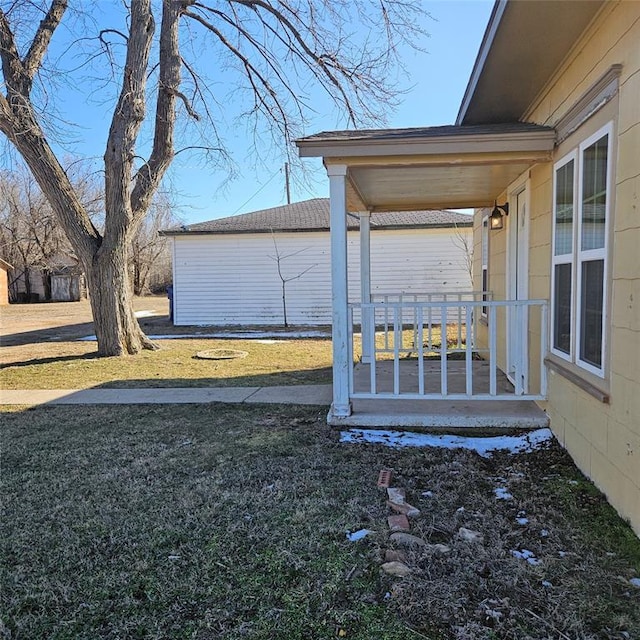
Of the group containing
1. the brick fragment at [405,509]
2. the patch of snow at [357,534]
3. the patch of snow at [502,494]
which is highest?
the brick fragment at [405,509]

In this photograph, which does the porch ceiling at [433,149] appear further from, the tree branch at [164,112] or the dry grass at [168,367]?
the tree branch at [164,112]

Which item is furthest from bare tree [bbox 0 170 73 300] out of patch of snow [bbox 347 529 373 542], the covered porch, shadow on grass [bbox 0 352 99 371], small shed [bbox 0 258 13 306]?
patch of snow [bbox 347 529 373 542]

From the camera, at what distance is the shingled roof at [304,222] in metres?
13.4

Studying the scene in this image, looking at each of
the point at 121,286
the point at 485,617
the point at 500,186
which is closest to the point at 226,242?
the point at 121,286

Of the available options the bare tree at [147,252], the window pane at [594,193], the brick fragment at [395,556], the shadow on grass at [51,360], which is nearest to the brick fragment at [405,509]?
the brick fragment at [395,556]

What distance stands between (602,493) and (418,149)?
2.72m

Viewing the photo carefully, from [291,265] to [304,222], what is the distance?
1.32 meters

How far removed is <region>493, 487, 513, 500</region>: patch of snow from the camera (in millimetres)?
2914

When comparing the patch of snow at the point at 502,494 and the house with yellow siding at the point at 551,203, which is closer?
the house with yellow siding at the point at 551,203

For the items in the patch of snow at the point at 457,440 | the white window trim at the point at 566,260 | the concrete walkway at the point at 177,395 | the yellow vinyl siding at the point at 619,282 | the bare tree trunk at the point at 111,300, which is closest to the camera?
the yellow vinyl siding at the point at 619,282

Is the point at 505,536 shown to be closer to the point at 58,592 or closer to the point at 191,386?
the point at 58,592

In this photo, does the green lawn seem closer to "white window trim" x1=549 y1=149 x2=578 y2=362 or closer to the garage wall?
"white window trim" x1=549 y1=149 x2=578 y2=362

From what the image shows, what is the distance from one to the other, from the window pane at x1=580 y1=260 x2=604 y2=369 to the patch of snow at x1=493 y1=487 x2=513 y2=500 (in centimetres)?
96

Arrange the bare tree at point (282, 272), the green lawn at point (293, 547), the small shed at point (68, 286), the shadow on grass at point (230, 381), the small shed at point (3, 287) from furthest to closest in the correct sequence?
the small shed at point (68, 286) < the small shed at point (3, 287) < the bare tree at point (282, 272) < the shadow on grass at point (230, 381) < the green lawn at point (293, 547)
